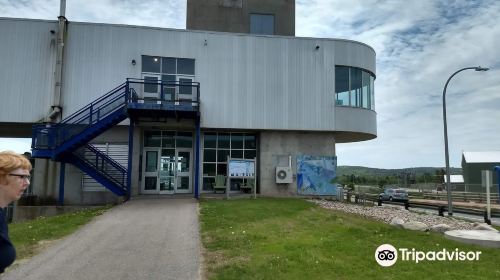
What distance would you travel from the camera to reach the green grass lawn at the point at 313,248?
23.5 ft

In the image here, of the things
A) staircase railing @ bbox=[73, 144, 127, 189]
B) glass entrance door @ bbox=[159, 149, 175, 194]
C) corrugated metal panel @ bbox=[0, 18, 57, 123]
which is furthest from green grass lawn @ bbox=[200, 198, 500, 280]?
corrugated metal panel @ bbox=[0, 18, 57, 123]

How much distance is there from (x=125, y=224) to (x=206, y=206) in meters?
4.29

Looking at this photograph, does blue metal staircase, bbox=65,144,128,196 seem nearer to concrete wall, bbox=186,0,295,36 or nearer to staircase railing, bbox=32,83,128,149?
staircase railing, bbox=32,83,128,149

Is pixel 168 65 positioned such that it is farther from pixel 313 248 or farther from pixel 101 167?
→ pixel 313 248

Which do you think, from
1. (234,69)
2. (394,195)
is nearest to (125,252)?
(234,69)

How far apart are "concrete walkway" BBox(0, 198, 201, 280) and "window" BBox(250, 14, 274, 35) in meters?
17.7

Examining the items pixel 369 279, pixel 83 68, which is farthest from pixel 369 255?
pixel 83 68

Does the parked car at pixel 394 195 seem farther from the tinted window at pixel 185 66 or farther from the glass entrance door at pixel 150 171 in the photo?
the tinted window at pixel 185 66

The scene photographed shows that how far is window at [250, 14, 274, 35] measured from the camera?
1105 inches

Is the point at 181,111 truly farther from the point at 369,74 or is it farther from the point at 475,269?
the point at 475,269

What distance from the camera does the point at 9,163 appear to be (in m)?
2.70

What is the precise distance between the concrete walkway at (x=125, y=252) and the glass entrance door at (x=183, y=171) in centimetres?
781

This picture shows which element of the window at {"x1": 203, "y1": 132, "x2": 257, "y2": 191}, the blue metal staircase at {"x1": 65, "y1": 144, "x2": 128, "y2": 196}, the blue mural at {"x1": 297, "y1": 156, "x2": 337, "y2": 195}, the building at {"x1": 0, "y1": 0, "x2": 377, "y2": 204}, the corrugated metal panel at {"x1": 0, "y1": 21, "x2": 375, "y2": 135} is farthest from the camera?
the blue mural at {"x1": 297, "y1": 156, "x2": 337, "y2": 195}

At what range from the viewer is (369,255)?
8.48 meters
